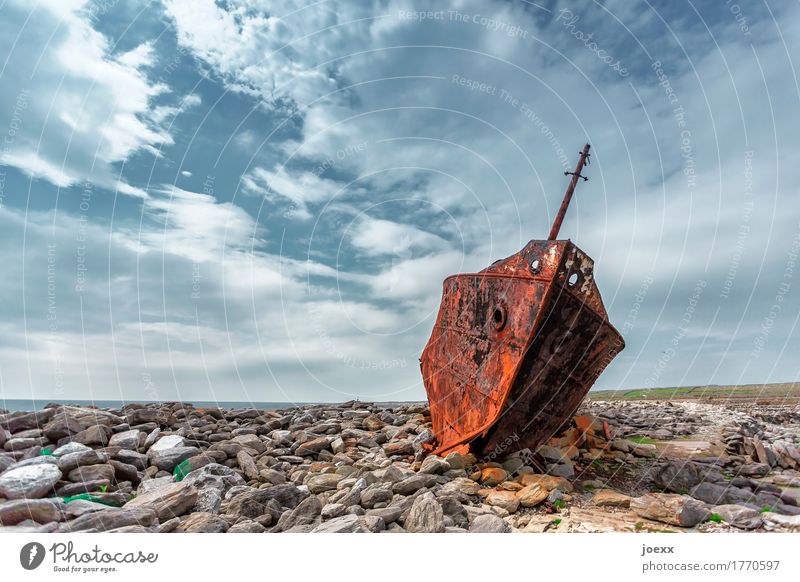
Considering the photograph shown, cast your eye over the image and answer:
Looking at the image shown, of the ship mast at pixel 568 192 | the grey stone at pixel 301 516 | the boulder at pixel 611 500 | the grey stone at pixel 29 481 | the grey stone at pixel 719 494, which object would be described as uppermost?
the ship mast at pixel 568 192

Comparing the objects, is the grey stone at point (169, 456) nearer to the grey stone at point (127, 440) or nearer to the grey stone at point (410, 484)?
the grey stone at point (127, 440)

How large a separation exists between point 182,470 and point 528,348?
5.14 meters

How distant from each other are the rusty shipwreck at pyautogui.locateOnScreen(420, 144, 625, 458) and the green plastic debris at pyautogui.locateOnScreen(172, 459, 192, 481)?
3.66m

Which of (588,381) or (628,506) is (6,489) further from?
(588,381)

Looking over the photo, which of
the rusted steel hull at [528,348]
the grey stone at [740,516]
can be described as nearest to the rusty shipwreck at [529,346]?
the rusted steel hull at [528,348]

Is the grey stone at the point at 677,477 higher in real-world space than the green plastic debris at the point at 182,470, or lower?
lower

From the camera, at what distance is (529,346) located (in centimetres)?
568

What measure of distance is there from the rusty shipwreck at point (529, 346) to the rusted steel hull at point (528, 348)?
14mm

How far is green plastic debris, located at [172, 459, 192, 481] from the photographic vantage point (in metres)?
6.00

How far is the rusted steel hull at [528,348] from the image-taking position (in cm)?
569

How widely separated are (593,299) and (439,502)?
341cm

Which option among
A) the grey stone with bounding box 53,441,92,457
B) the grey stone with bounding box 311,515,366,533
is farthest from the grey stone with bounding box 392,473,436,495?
the grey stone with bounding box 53,441,92,457
